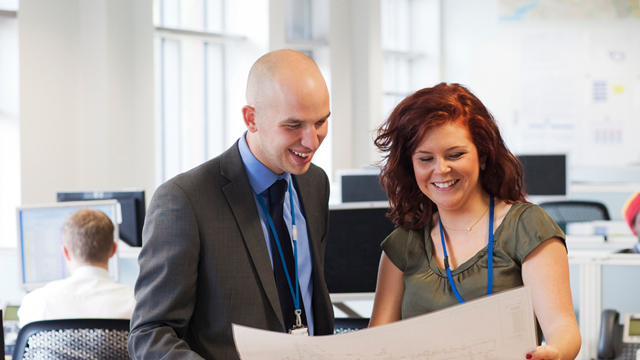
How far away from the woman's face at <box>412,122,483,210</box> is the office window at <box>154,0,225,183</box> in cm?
447

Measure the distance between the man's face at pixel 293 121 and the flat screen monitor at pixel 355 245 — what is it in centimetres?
116

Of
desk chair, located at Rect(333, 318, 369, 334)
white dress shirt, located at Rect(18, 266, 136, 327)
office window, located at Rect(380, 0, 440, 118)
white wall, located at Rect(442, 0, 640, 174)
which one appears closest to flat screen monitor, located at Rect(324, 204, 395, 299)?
desk chair, located at Rect(333, 318, 369, 334)

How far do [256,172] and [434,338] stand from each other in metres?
0.54

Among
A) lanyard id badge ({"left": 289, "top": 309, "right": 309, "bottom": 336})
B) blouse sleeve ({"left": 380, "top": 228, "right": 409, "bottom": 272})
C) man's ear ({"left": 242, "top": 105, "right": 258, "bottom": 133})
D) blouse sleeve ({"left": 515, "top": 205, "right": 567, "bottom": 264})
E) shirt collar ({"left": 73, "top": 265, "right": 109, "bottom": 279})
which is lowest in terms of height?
shirt collar ({"left": 73, "top": 265, "right": 109, "bottom": 279})

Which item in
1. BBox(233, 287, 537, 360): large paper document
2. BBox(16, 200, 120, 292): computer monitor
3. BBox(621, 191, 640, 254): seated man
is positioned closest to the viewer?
BBox(233, 287, 537, 360): large paper document

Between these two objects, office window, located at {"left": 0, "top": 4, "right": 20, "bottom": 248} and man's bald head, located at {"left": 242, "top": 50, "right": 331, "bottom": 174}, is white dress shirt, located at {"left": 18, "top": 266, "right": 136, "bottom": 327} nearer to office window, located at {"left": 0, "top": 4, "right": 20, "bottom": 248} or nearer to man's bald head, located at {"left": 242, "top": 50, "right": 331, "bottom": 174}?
man's bald head, located at {"left": 242, "top": 50, "right": 331, "bottom": 174}

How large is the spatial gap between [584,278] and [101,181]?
3507mm

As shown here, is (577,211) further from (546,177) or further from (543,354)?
(543,354)

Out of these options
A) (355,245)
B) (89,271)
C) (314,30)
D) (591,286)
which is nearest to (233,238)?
(355,245)

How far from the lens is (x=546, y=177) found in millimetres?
5191

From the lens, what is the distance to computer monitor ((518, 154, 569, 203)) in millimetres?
5160

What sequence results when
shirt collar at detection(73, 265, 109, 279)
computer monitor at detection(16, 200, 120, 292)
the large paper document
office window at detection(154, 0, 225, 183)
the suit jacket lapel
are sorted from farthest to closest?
office window at detection(154, 0, 225, 183), computer monitor at detection(16, 200, 120, 292), shirt collar at detection(73, 265, 109, 279), the suit jacket lapel, the large paper document

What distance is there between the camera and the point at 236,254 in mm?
1307

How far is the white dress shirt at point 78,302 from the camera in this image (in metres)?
2.27
